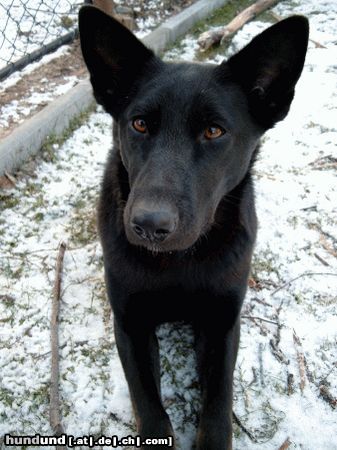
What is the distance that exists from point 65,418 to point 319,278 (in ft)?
5.04

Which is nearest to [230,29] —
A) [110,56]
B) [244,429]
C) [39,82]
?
[39,82]

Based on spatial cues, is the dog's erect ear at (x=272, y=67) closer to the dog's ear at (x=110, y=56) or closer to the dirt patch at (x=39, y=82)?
the dog's ear at (x=110, y=56)

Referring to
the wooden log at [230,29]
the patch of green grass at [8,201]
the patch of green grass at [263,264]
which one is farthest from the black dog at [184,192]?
the wooden log at [230,29]

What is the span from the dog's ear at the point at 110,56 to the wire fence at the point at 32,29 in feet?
7.39

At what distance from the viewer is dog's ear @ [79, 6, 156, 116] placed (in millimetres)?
1831

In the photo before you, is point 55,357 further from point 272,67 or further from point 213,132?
point 272,67

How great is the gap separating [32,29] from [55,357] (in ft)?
11.6

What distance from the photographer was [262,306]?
8.04 ft

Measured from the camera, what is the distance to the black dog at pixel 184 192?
A: 5.50 ft

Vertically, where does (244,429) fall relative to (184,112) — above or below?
below

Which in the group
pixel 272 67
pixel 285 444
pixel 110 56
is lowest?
pixel 285 444

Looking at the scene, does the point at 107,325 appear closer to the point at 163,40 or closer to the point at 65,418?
the point at 65,418

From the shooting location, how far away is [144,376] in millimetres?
1854

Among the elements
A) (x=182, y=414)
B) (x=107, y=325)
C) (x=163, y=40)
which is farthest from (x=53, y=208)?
(x=163, y=40)
